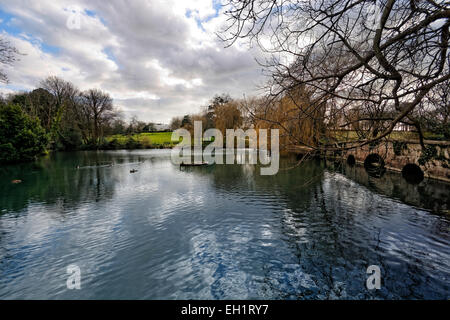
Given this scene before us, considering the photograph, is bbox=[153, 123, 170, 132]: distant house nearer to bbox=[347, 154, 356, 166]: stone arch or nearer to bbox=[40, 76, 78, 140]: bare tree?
bbox=[40, 76, 78, 140]: bare tree

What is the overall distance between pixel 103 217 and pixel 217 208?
12.1 ft

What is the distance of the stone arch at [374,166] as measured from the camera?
14336mm

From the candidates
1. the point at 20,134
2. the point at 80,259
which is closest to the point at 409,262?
the point at 80,259

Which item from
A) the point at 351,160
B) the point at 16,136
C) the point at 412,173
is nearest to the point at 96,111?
the point at 16,136

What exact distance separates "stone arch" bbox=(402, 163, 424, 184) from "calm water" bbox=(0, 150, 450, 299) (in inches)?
94.8

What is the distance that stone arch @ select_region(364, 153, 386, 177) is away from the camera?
14336mm

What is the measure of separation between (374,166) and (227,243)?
1500 centimetres

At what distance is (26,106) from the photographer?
2897 centimetres

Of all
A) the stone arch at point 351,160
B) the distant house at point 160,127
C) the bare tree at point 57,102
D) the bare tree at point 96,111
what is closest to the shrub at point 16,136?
the bare tree at point 57,102

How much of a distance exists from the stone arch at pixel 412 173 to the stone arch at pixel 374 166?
1201 mm

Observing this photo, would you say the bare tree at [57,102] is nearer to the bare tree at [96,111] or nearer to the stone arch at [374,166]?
the bare tree at [96,111]
